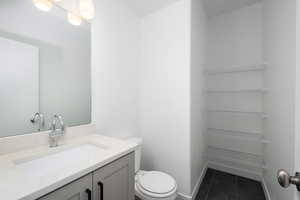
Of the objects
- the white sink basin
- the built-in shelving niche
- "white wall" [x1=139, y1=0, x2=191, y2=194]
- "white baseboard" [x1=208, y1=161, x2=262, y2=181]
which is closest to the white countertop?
the white sink basin

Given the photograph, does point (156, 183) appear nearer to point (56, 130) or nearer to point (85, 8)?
point (56, 130)

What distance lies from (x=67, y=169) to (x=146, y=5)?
6.26 feet

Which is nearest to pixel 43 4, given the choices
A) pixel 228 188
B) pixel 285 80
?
pixel 285 80

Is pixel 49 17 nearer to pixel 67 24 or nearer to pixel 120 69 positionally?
pixel 67 24

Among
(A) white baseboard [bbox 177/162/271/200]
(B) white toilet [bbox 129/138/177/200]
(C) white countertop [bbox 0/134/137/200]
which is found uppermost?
(C) white countertop [bbox 0/134/137/200]

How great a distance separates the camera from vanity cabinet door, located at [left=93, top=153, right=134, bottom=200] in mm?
792

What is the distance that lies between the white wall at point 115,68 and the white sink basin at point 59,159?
38cm

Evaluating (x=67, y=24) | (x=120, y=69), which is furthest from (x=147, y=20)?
(x=67, y=24)

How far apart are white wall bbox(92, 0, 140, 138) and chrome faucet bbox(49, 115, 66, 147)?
31 cm

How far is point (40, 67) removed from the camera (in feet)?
3.49

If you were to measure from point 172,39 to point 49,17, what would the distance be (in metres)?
1.22

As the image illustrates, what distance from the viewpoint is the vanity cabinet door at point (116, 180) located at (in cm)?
79

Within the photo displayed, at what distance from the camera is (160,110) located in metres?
1.80

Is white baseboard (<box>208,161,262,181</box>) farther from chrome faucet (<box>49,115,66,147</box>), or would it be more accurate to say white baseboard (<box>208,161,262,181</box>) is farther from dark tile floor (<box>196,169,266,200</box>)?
chrome faucet (<box>49,115,66,147</box>)
